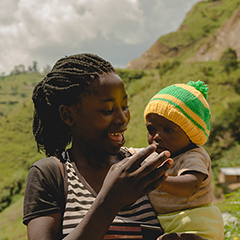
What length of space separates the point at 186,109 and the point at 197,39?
5802cm

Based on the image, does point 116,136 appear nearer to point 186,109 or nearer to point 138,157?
point 138,157

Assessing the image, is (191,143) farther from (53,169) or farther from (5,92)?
(5,92)

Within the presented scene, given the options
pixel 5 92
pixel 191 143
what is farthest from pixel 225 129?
pixel 5 92

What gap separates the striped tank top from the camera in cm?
126

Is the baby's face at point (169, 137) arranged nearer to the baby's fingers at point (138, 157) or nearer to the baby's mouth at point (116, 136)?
the baby's mouth at point (116, 136)

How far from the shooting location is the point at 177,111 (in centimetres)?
171

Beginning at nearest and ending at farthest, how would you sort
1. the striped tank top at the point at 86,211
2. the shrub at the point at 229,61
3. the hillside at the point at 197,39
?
the striped tank top at the point at 86,211
the shrub at the point at 229,61
the hillside at the point at 197,39

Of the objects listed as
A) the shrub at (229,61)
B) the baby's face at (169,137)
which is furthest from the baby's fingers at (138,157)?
the shrub at (229,61)

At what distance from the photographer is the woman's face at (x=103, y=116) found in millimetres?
1374

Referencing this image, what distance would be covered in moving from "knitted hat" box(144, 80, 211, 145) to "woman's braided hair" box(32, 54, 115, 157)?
0.46 m

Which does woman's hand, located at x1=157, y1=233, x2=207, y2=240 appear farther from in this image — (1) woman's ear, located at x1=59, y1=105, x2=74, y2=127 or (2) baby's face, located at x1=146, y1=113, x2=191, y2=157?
(1) woman's ear, located at x1=59, y1=105, x2=74, y2=127

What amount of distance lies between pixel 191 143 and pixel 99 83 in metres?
0.83

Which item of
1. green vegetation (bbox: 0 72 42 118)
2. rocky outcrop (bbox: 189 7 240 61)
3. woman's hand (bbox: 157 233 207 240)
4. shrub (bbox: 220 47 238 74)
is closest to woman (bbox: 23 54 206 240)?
woman's hand (bbox: 157 233 207 240)

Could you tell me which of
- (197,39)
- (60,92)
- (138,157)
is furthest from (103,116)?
(197,39)
